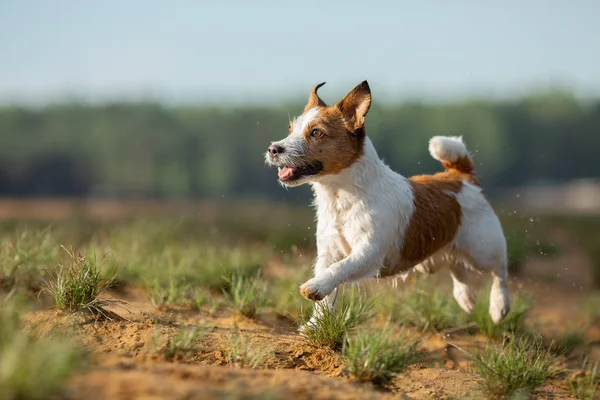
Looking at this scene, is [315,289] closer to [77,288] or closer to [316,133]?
[316,133]

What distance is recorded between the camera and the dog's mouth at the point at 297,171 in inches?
219

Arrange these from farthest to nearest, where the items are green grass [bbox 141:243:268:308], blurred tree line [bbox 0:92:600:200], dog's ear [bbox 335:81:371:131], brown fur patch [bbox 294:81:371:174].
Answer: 1. blurred tree line [bbox 0:92:600:200]
2. green grass [bbox 141:243:268:308]
3. dog's ear [bbox 335:81:371:131]
4. brown fur patch [bbox 294:81:371:174]

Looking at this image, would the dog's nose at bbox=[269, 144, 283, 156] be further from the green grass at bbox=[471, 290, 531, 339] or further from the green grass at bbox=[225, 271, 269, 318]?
the green grass at bbox=[471, 290, 531, 339]

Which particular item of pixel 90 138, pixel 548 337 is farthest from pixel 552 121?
pixel 548 337

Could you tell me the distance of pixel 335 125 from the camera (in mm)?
5797

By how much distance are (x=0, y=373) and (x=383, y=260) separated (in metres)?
3.46

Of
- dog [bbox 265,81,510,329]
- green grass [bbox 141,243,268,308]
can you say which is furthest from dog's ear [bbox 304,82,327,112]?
green grass [bbox 141,243,268,308]

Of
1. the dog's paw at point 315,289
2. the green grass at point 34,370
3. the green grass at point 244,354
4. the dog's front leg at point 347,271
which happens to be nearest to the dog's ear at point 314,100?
the dog's front leg at point 347,271

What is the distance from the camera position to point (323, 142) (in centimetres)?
570

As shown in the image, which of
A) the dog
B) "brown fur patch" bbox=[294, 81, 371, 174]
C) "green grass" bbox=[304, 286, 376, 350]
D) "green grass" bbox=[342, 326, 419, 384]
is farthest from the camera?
"brown fur patch" bbox=[294, 81, 371, 174]

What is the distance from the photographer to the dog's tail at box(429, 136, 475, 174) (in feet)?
23.5

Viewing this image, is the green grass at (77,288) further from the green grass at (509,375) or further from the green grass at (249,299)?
the green grass at (509,375)

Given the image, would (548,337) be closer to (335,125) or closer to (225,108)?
(335,125)

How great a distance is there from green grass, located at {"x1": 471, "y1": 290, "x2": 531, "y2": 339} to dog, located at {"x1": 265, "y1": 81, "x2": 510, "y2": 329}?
1075 mm
